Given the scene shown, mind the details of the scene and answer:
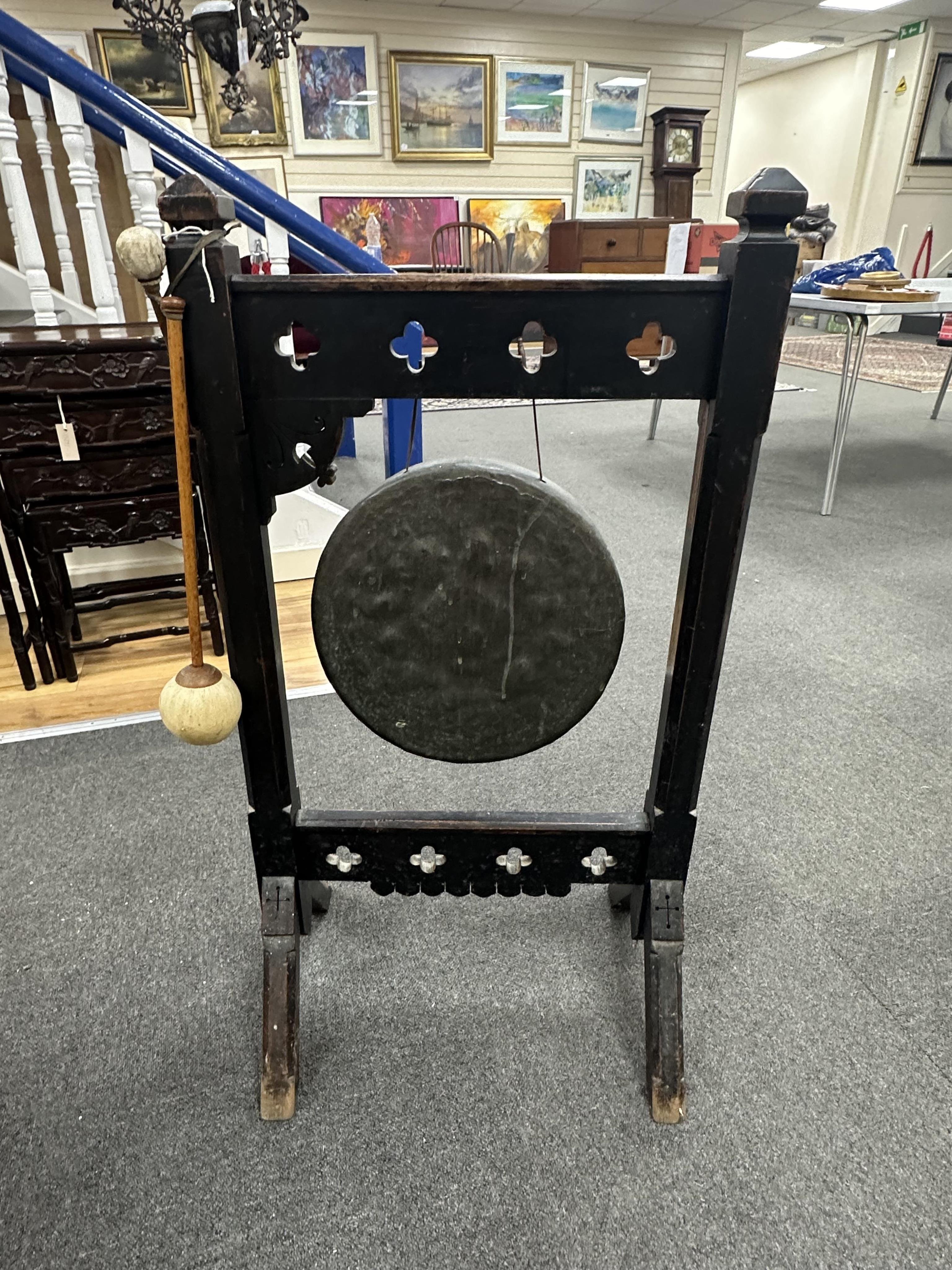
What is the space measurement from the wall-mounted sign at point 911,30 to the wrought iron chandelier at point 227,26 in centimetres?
662

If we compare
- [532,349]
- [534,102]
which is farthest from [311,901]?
[534,102]

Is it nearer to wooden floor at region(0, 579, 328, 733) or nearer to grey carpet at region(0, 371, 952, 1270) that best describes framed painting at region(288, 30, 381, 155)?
wooden floor at region(0, 579, 328, 733)

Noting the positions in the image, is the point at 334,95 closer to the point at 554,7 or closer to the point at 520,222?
the point at 520,222

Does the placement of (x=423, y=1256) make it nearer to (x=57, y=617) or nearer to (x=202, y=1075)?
(x=202, y=1075)

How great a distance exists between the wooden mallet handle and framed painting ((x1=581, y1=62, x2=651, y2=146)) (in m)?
7.34

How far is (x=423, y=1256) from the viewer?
0.94 meters

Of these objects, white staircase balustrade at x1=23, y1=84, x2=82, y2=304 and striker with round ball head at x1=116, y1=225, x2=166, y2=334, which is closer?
striker with round ball head at x1=116, y1=225, x2=166, y2=334

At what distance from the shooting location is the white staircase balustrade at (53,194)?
6.77 ft

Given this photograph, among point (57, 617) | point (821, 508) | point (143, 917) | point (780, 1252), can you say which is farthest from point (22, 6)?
point (780, 1252)

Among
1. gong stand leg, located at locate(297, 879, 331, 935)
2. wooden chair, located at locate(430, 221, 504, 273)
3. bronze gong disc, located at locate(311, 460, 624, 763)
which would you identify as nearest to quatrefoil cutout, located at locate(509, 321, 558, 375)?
bronze gong disc, located at locate(311, 460, 624, 763)

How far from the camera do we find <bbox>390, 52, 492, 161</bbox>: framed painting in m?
6.35

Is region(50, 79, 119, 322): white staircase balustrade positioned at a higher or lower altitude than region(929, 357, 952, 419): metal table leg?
higher

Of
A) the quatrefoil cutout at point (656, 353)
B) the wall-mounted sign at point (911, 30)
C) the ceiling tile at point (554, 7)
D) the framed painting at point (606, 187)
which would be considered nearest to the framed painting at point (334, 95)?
the ceiling tile at point (554, 7)

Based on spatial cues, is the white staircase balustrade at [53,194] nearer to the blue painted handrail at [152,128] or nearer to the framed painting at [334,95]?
the blue painted handrail at [152,128]
